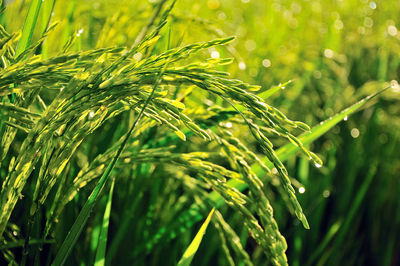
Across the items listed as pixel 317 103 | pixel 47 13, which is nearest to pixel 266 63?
pixel 317 103

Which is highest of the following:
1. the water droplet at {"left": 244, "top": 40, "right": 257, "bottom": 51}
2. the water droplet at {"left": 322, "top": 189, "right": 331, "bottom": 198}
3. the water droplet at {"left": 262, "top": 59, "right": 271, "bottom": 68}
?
the water droplet at {"left": 244, "top": 40, "right": 257, "bottom": 51}

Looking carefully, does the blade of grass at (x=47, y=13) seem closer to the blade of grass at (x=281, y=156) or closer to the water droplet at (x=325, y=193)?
the blade of grass at (x=281, y=156)

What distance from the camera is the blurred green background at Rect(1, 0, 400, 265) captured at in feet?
4.36

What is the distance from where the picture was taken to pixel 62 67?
697 mm

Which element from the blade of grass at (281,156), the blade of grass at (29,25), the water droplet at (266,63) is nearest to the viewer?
the blade of grass at (29,25)

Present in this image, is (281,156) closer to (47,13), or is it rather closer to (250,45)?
(47,13)

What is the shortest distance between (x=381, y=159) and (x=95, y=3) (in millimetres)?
1293

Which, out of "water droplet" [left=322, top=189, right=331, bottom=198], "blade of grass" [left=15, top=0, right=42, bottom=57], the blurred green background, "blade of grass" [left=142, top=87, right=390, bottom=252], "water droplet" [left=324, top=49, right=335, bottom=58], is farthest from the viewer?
"water droplet" [left=324, top=49, right=335, bottom=58]

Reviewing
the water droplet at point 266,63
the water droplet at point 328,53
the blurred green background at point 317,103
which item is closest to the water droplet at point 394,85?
A: the blurred green background at point 317,103

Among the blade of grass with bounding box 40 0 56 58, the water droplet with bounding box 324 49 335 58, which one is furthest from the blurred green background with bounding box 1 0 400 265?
the blade of grass with bounding box 40 0 56 58

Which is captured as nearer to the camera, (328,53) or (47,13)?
(47,13)

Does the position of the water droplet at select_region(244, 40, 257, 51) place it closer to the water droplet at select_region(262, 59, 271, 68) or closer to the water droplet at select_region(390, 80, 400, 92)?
the water droplet at select_region(262, 59, 271, 68)

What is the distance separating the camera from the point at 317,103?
2102mm

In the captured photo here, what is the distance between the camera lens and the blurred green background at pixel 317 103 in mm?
1330
